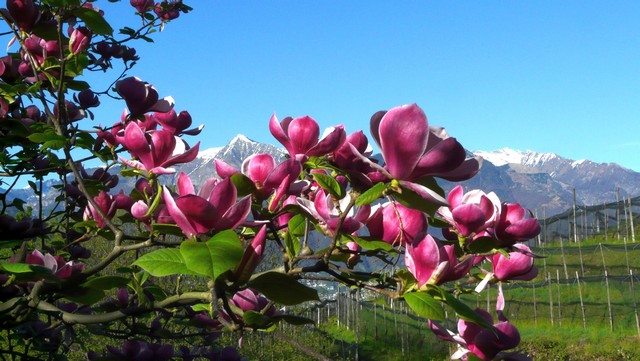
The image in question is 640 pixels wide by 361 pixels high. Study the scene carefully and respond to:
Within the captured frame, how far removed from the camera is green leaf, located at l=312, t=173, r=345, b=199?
42.9 inches

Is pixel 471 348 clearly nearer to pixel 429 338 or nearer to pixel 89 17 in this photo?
pixel 89 17

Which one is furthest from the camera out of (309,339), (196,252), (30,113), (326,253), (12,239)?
(309,339)

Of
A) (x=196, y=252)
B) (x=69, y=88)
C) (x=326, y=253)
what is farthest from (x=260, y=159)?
(x=69, y=88)

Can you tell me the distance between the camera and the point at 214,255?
2.81 ft

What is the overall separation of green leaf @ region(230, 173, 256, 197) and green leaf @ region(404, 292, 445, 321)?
1.08 feet

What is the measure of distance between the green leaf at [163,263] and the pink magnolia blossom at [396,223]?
43cm

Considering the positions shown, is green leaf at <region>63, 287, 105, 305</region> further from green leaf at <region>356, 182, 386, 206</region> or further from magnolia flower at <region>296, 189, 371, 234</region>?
green leaf at <region>356, 182, 386, 206</region>

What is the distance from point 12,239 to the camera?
1.84m

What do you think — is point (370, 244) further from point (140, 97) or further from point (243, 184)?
point (140, 97)

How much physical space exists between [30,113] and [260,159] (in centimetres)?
149

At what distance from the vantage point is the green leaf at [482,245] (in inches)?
49.8

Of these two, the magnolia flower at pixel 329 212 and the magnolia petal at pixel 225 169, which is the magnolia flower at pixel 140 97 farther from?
the magnolia flower at pixel 329 212

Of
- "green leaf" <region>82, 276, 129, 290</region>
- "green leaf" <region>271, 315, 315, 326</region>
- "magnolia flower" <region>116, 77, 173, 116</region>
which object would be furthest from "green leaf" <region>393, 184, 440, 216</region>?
"magnolia flower" <region>116, 77, 173, 116</region>

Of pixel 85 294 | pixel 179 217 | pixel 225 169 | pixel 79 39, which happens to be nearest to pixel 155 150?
pixel 225 169
